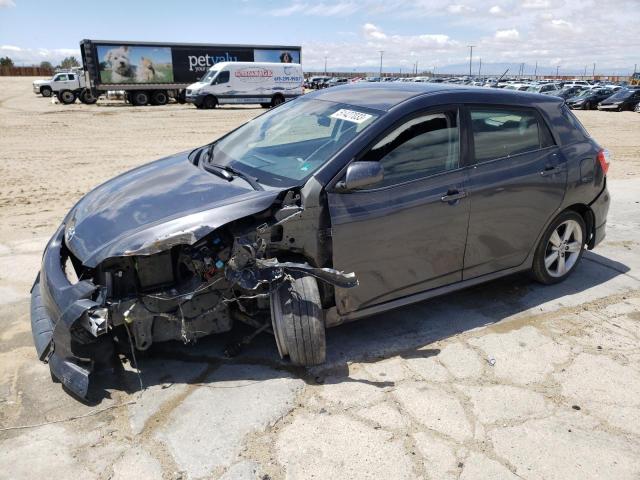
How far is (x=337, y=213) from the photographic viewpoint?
3.26 meters

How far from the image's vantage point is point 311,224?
10.6ft

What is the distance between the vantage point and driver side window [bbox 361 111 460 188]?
3.51 meters

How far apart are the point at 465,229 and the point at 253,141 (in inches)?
70.6

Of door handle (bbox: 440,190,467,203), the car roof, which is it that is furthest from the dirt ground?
the car roof

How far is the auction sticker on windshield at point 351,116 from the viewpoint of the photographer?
3.60 m

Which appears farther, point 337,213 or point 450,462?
point 337,213

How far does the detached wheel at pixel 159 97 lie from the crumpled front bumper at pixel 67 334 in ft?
103

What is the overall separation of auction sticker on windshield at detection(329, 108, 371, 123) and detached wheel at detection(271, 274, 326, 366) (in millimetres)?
1177

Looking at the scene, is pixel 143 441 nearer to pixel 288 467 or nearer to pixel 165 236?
pixel 288 467

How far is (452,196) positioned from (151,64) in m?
31.2

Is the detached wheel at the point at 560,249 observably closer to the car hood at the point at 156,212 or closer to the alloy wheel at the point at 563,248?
the alloy wheel at the point at 563,248

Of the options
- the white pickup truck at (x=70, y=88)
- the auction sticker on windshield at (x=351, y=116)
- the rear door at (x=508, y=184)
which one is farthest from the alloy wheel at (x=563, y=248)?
the white pickup truck at (x=70, y=88)

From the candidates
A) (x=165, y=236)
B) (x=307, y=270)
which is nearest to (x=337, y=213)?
(x=307, y=270)

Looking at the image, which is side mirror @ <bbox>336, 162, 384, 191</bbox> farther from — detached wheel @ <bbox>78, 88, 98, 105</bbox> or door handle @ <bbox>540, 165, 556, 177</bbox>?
detached wheel @ <bbox>78, 88, 98, 105</bbox>
